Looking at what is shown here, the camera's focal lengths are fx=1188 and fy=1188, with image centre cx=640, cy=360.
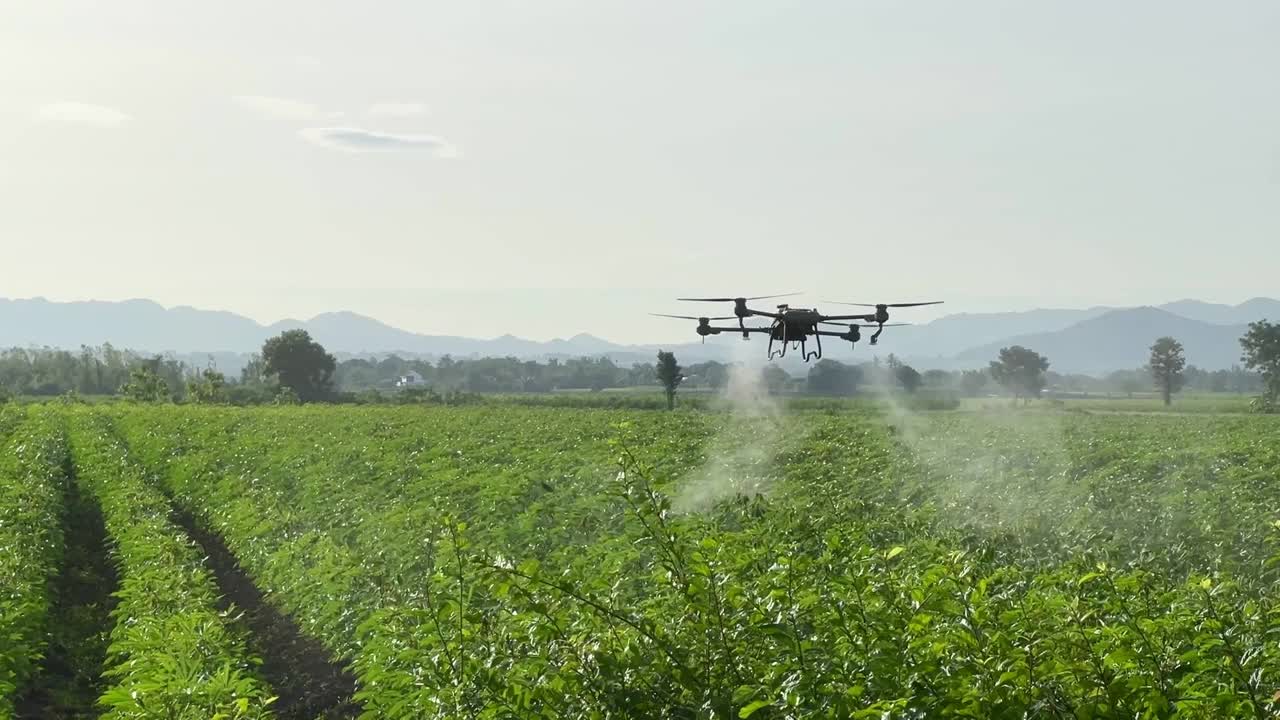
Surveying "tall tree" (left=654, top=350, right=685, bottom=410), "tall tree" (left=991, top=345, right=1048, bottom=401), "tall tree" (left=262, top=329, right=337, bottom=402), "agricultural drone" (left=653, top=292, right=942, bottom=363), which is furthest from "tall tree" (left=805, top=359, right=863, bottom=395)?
"tall tree" (left=262, top=329, right=337, bottom=402)

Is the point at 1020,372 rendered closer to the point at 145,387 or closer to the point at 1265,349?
the point at 1265,349

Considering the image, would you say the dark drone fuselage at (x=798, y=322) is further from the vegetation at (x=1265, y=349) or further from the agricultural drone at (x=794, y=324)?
the vegetation at (x=1265, y=349)

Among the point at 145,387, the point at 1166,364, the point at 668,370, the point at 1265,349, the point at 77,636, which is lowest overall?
the point at 77,636

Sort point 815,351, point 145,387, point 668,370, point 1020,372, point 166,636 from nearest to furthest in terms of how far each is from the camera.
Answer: point 166,636, point 815,351, point 668,370, point 1020,372, point 145,387

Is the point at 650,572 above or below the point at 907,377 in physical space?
below

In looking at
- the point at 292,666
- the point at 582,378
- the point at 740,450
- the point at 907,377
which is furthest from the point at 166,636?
the point at 582,378

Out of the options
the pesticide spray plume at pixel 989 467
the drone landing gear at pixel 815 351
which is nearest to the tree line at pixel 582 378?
the pesticide spray plume at pixel 989 467

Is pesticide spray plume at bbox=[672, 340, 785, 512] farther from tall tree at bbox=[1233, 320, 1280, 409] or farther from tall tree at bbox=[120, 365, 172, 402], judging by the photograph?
tall tree at bbox=[1233, 320, 1280, 409]
